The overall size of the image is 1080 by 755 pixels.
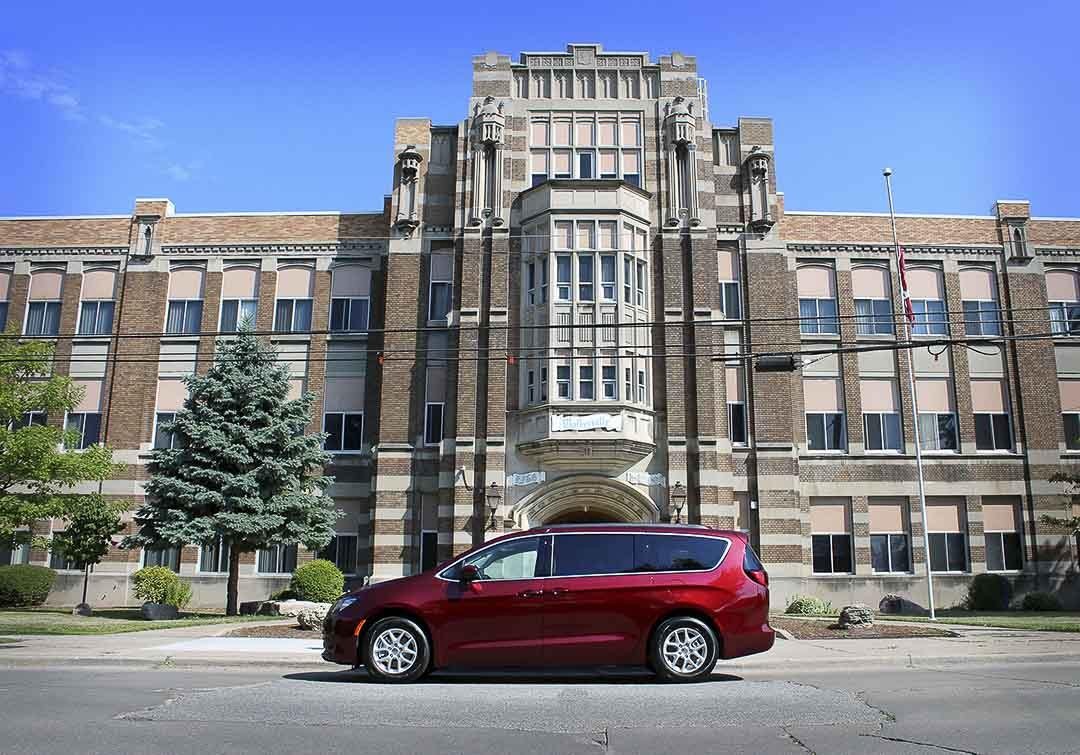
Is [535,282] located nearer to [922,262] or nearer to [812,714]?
[922,262]

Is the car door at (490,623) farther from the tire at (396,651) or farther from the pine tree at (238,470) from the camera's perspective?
the pine tree at (238,470)

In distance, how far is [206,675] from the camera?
12.0m

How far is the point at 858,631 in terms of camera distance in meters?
18.9

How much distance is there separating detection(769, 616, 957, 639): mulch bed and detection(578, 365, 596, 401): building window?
1075cm

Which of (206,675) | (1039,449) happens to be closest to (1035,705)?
(206,675)

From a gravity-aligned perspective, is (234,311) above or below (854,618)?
above

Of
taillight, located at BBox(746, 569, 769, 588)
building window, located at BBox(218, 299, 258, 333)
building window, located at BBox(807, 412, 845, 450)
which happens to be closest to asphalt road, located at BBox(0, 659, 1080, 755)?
taillight, located at BBox(746, 569, 769, 588)

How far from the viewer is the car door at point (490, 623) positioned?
34.7 feet

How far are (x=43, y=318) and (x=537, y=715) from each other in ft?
113

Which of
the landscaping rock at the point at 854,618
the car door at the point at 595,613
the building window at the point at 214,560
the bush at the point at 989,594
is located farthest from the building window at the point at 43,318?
the bush at the point at 989,594

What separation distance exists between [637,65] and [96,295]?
905 inches

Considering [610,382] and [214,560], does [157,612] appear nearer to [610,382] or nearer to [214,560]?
[214,560]

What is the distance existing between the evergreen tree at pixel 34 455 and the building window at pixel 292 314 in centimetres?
1036

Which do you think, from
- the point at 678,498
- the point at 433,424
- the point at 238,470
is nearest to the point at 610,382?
the point at 678,498
